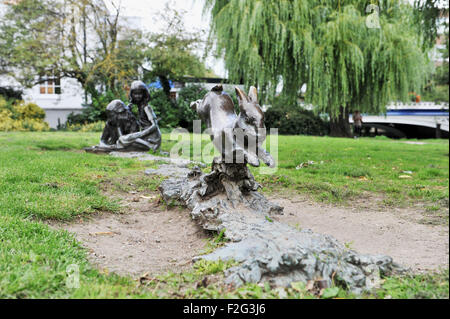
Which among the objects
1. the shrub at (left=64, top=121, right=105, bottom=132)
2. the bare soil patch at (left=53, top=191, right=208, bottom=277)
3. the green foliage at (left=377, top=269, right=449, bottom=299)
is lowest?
the bare soil patch at (left=53, top=191, right=208, bottom=277)

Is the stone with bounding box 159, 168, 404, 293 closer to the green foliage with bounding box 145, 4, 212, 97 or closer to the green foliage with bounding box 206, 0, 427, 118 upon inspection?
the green foliage with bounding box 206, 0, 427, 118

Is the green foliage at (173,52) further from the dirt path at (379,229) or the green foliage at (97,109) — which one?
the dirt path at (379,229)

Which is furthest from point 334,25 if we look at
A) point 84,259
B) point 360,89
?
point 84,259

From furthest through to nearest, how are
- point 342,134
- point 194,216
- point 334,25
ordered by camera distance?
1. point 342,134
2. point 334,25
3. point 194,216

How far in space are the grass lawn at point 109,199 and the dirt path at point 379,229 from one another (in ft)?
0.98

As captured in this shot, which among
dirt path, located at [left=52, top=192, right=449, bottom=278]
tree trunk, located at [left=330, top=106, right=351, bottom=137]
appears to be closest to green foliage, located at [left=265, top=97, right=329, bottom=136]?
tree trunk, located at [left=330, top=106, right=351, bottom=137]

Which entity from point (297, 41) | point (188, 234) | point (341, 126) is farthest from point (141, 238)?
point (341, 126)

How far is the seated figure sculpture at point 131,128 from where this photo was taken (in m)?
9.20

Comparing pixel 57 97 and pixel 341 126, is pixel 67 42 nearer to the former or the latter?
pixel 57 97

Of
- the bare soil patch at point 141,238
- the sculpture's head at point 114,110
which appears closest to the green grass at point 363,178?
the bare soil patch at point 141,238

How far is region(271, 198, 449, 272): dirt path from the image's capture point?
8.71 feet

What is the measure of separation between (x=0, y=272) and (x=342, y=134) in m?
19.1
